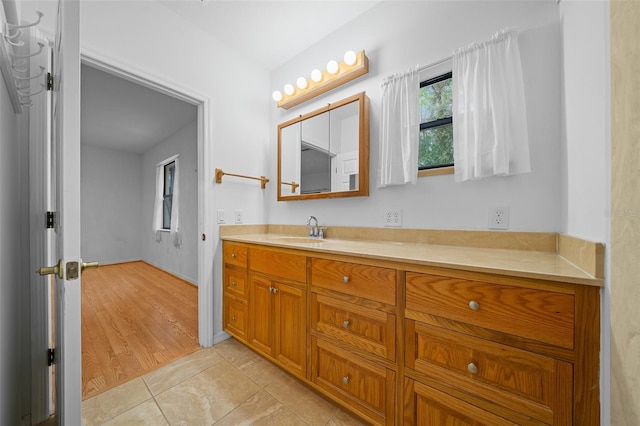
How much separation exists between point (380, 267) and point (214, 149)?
1.62 m

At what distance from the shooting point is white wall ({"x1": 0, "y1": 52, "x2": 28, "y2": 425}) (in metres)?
0.77

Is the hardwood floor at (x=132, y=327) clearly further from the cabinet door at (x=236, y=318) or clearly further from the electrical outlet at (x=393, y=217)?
the electrical outlet at (x=393, y=217)

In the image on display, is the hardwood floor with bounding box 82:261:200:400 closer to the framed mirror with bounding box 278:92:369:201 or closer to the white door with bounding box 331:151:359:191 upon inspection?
Result: the framed mirror with bounding box 278:92:369:201

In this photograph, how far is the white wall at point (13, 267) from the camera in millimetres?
765

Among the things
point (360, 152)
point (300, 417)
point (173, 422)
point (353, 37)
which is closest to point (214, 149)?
point (360, 152)

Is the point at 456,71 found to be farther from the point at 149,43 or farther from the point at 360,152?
the point at 149,43

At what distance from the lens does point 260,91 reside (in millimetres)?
2312

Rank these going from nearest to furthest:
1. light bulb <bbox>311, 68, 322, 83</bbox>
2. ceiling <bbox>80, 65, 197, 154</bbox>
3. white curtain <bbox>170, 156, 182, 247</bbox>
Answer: light bulb <bbox>311, 68, 322, 83</bbox>
ceiling <bbox>80, 65, 197, 154</bbox>
white curtain <bbox>170, 156, 182, 247</bbox>

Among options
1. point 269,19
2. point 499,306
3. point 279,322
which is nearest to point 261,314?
point 279,322

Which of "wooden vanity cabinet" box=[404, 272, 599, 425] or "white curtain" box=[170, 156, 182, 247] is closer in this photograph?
"wooden vanity cabinet" box=[404, 272, 599, 425]

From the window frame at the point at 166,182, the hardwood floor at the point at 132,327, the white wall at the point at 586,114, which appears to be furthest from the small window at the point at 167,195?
the white wall at the point at 586,114

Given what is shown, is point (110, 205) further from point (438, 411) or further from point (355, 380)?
point (438, 411)

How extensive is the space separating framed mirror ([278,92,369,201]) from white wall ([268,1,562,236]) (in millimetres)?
80

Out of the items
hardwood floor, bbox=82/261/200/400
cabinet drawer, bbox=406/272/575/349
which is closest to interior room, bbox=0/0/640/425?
cabinet drawer, bbox=406/272/575/349
